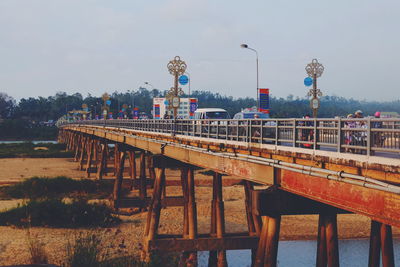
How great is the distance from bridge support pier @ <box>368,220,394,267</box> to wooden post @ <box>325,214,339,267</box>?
0.94 m

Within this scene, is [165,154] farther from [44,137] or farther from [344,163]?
[44,137]

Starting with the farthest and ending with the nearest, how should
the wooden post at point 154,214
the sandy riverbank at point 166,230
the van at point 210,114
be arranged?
1. the van at point 210,114
2. the sandy riverbank at point 166,230
3. the wooden post at point 154,214

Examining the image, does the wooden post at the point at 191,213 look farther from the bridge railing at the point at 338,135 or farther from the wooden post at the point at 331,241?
the wooden post at the point at 331,241

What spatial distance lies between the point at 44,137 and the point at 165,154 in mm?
146761

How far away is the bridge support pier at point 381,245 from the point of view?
11470 mm

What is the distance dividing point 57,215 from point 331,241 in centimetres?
1857

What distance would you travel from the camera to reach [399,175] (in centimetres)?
836

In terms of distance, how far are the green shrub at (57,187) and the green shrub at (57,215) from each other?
1187 cm

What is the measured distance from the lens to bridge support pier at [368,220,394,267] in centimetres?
1147

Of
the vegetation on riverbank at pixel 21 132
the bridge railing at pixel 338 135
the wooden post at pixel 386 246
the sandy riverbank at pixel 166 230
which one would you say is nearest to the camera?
the bridge railing at pixel 338 135

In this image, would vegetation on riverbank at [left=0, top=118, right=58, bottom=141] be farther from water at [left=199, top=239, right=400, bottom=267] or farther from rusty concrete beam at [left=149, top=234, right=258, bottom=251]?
rusty concrete beam at [left=149, top=234, right=258, bottom=251]

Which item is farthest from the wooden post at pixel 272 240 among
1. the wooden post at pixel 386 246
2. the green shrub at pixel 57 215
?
the green shrub at pixel 57 215

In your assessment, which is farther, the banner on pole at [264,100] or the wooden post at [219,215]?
the banner on pole at [264,100]

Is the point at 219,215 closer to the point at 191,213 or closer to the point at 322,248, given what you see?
the point at 191,213
